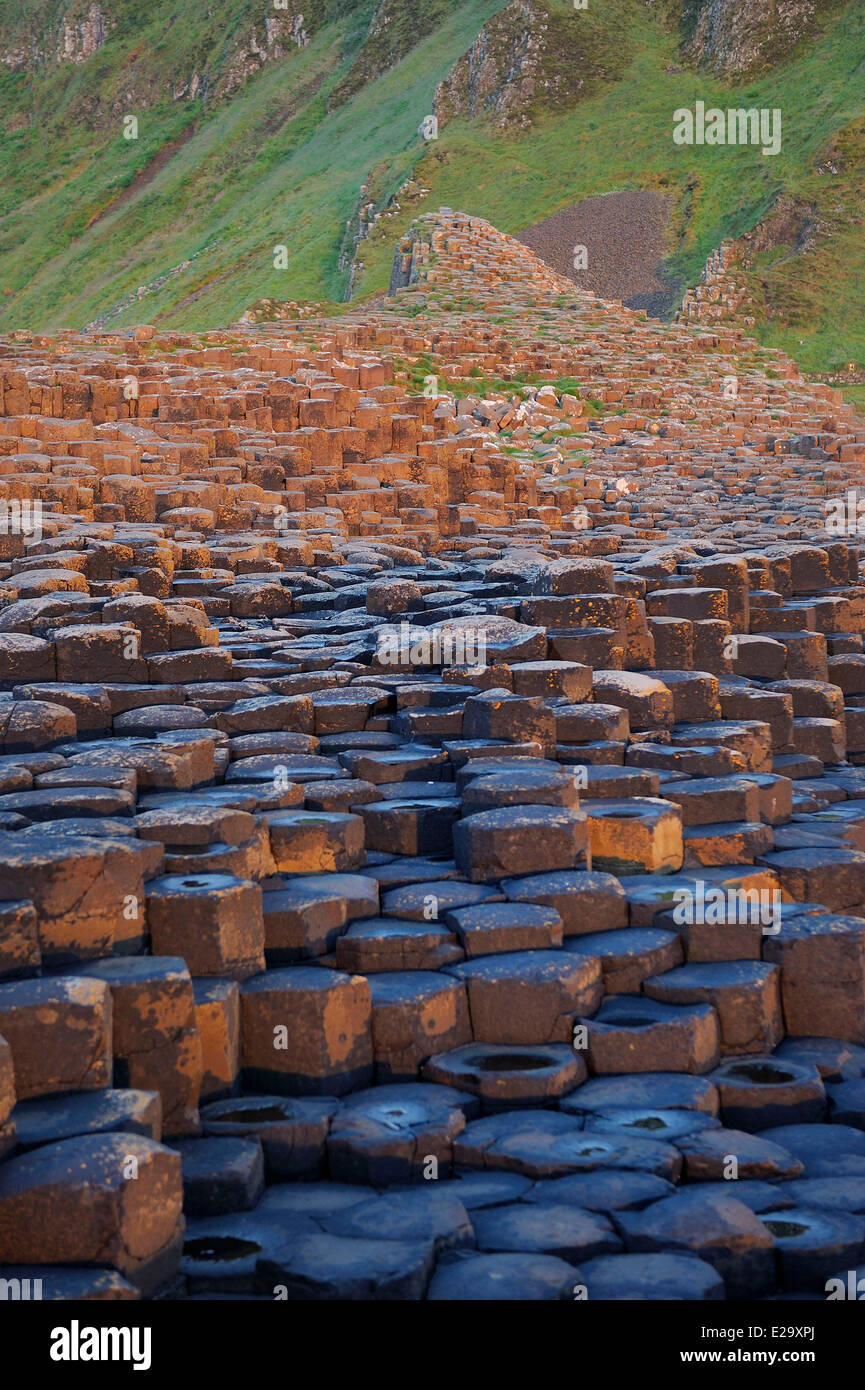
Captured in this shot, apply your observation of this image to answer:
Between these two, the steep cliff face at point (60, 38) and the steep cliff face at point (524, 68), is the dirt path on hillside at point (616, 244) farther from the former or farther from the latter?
the steep cliff face at point (60, 38)

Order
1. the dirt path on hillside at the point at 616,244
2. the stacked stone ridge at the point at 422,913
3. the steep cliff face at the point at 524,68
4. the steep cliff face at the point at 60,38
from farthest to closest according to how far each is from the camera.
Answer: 1. the steep cliff face at the point at 60,38
2. the steep cliff face at the point at 524,68
3. the dirt path on hillside at the point at 616,244
4. the stacked stone ridge at the point at 422,913

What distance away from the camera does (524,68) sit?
190 ft

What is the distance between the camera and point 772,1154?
5254 millimetres

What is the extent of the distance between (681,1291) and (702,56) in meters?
63.7

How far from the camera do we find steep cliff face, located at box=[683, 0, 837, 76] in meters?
57.6

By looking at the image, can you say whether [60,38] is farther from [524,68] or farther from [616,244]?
[616,244]

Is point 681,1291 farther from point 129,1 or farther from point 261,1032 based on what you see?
point 129,1

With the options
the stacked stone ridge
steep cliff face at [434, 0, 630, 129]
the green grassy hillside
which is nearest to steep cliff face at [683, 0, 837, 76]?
the green grassy hillside

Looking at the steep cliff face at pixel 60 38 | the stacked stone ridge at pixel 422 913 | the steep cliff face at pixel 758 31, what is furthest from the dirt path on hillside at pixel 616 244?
the steep cliff face at pixel 60 38

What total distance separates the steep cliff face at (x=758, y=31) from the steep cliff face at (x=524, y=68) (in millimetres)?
4219

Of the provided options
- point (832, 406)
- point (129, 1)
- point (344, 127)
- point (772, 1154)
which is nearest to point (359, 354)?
point (832, 406)

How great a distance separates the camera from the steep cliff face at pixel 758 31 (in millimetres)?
57594

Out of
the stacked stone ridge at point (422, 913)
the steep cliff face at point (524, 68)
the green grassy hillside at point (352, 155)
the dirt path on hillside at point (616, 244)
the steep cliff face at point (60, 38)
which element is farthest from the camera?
the steep cliff face at point (60, 38)

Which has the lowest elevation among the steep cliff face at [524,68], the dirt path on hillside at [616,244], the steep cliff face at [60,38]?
the dirt path on hillside at [616,244]
